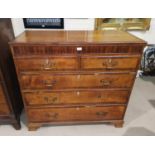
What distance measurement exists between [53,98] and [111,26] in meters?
1.46

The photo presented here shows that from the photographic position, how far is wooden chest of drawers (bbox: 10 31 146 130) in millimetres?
1357

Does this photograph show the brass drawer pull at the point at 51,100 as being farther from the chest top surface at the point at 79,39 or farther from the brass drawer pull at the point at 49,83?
the chest top surface at the point at 79,39

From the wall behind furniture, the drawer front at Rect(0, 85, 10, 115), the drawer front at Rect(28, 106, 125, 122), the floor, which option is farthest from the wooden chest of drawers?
the wall behind furniture

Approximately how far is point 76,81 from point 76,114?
17.2 inches

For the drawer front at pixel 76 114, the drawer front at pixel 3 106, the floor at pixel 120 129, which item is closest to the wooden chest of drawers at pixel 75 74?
the drawer front at pixel 76 114

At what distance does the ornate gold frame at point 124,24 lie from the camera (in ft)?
7.70

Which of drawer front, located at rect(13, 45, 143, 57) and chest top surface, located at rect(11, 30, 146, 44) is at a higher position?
chest top surface, located at rect(11, 30, 146, 44)

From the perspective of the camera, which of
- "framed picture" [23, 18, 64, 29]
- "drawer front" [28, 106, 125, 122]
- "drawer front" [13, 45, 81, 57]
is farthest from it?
"framed picture" [23, 18, 64, 29]

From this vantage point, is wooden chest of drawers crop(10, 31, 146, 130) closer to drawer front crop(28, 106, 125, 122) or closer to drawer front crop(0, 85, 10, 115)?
drawer front crop(28, 106, 125, 122)

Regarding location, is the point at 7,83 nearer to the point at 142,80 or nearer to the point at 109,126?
the point at 109,126

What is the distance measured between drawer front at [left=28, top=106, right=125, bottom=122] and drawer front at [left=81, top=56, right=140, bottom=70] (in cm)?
50

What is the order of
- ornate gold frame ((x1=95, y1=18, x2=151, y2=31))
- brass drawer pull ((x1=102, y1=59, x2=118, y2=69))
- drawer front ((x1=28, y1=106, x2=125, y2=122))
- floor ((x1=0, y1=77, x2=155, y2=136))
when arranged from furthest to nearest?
ornate gold frame ((x1=95, y1=18, x2=151, y2=31)) < floor ((x1=0, y1=77, x2=155, y2=136)) < drawer front ((x1=28, y1=106, x2=125, y2=122)) < brass drawer pull ((x1=102, y1=59, x2=118, y2=69))

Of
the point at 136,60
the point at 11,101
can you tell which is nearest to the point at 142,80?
the point at 136,60
